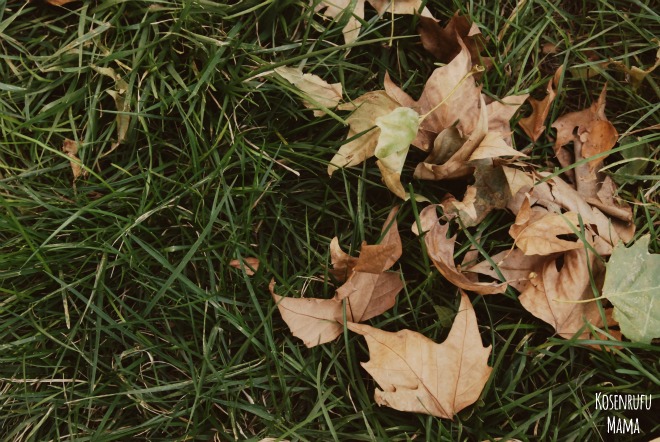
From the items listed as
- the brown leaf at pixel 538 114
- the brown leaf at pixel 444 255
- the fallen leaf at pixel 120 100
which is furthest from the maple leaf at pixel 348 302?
the fallen leaf at pixel 120 100

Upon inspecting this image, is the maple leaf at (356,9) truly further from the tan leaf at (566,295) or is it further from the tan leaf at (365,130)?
the tan leaf at (566,295)

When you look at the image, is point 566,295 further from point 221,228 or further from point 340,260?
point 221,228

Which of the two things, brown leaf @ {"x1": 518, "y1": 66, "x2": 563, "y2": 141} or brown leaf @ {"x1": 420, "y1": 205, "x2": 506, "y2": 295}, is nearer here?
brown leaf @ {"x1": 420, "y1": 205, "x2": 506, "y2": 295}

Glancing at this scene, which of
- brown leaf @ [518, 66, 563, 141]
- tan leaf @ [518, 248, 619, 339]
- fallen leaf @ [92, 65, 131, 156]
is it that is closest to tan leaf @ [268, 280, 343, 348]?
tan leaf @ [518, 248, 619, 339]

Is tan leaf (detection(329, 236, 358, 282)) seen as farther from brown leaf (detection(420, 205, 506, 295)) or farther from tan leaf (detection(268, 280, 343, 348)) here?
brown leaf (detection(420, 205, 506, 295))

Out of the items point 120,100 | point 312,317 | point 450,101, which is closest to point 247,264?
point 312,317

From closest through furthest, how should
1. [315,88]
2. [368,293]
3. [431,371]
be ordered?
[431,371], [368,293], [315,88]
